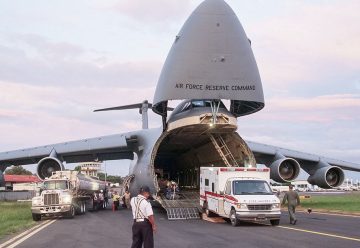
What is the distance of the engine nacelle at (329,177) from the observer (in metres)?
31.8

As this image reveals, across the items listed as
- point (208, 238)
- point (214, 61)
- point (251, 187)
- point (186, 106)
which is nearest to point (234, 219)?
point (251, 187)

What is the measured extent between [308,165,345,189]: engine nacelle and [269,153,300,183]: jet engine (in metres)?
2.06

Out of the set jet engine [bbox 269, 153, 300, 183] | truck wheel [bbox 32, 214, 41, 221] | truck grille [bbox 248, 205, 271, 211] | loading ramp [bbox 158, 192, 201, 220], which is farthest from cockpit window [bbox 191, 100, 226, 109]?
truck wheel [bbox 32, 214, 41, 221]

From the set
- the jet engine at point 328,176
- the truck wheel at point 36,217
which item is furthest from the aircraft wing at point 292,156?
the truck wheel at point 36,217

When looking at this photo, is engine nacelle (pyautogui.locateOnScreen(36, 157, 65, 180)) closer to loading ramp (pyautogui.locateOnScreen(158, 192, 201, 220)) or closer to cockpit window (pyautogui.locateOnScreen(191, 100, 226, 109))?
loading ramp (pyautogui.locateOnScreen(158, 192, 201, 220))

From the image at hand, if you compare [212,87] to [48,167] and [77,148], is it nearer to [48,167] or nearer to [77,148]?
[77,148]

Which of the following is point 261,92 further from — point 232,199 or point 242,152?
point 232,199

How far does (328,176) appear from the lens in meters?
32.3

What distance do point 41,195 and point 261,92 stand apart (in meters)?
12.0

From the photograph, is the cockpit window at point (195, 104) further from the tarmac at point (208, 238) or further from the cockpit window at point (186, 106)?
the tarmac at point (208, 238)

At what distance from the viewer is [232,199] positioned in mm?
20078

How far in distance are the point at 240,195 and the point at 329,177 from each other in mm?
13962

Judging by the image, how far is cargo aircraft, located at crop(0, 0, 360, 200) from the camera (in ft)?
73.9

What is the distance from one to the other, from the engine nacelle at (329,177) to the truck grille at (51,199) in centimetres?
1566
